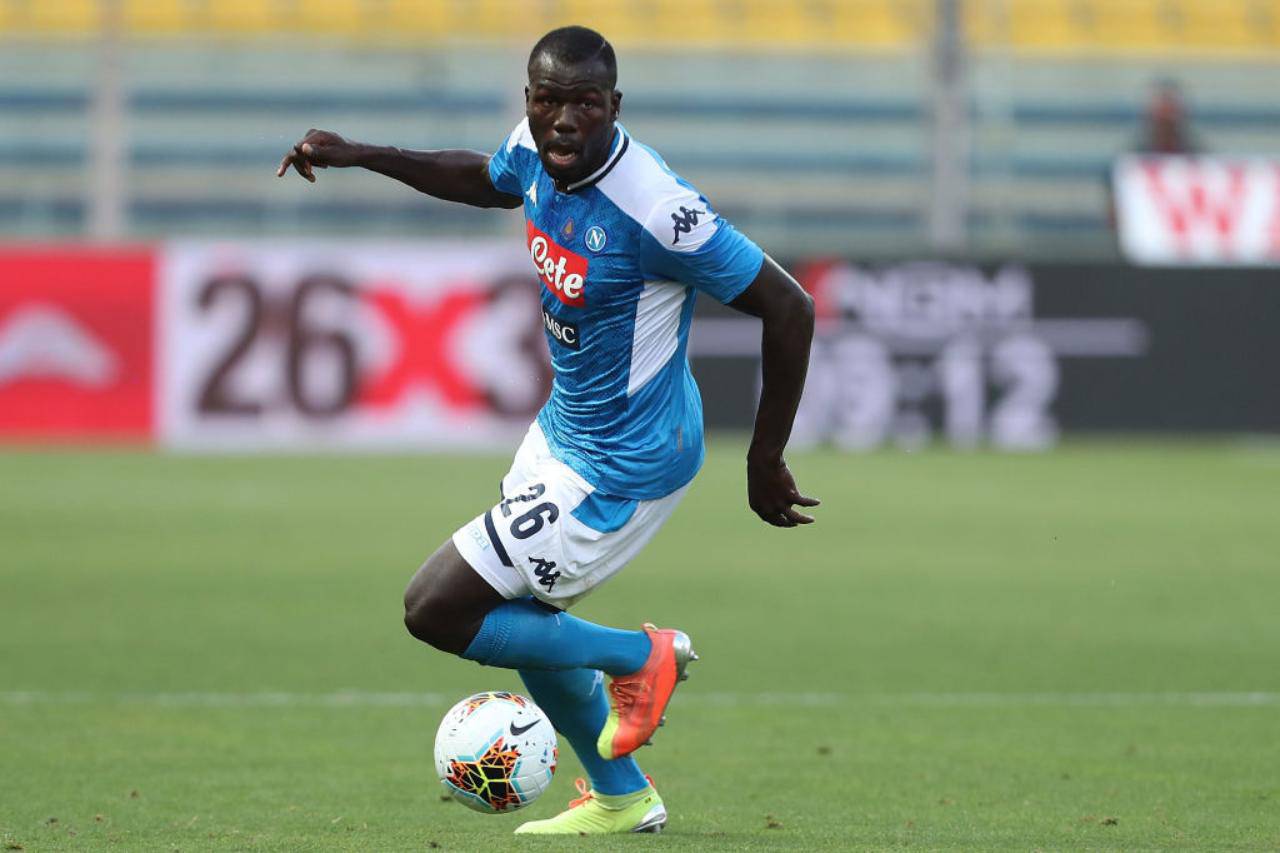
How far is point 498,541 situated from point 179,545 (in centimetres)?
776

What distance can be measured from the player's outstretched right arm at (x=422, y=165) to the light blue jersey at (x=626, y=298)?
205 millimetres

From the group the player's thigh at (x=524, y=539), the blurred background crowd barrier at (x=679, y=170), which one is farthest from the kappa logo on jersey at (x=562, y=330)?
the blurred background crowd barrier at (x=679, y=170)

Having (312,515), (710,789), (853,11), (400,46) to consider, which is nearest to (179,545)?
(312,515)

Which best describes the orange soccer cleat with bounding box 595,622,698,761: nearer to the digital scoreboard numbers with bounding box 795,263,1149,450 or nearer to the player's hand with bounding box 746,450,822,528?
the player's hand with bounding box 746,450,822,528

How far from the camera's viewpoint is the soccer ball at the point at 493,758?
16.3 feet

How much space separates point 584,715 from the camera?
529 cm

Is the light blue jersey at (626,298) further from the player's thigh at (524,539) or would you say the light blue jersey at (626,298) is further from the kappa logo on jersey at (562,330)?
the player's thigh at (524,539)

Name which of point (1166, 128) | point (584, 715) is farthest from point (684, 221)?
point (1166, 128)

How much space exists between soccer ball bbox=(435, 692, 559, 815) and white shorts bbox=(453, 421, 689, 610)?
320mm

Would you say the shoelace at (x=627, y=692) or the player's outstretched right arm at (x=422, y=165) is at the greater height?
the player's outstretched right arm at (x=422, y=165)

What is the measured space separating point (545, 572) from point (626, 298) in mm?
688

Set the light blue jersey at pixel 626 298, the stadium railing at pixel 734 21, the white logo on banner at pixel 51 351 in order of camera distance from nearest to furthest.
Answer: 1. the light blue jersey at pixel 626 298
2. the white logo on banner at pixel 51 351
3. the stadium railing at pixel 734 21

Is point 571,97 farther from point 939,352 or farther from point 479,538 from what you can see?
point 939,352

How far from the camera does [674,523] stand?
14.0 metres
